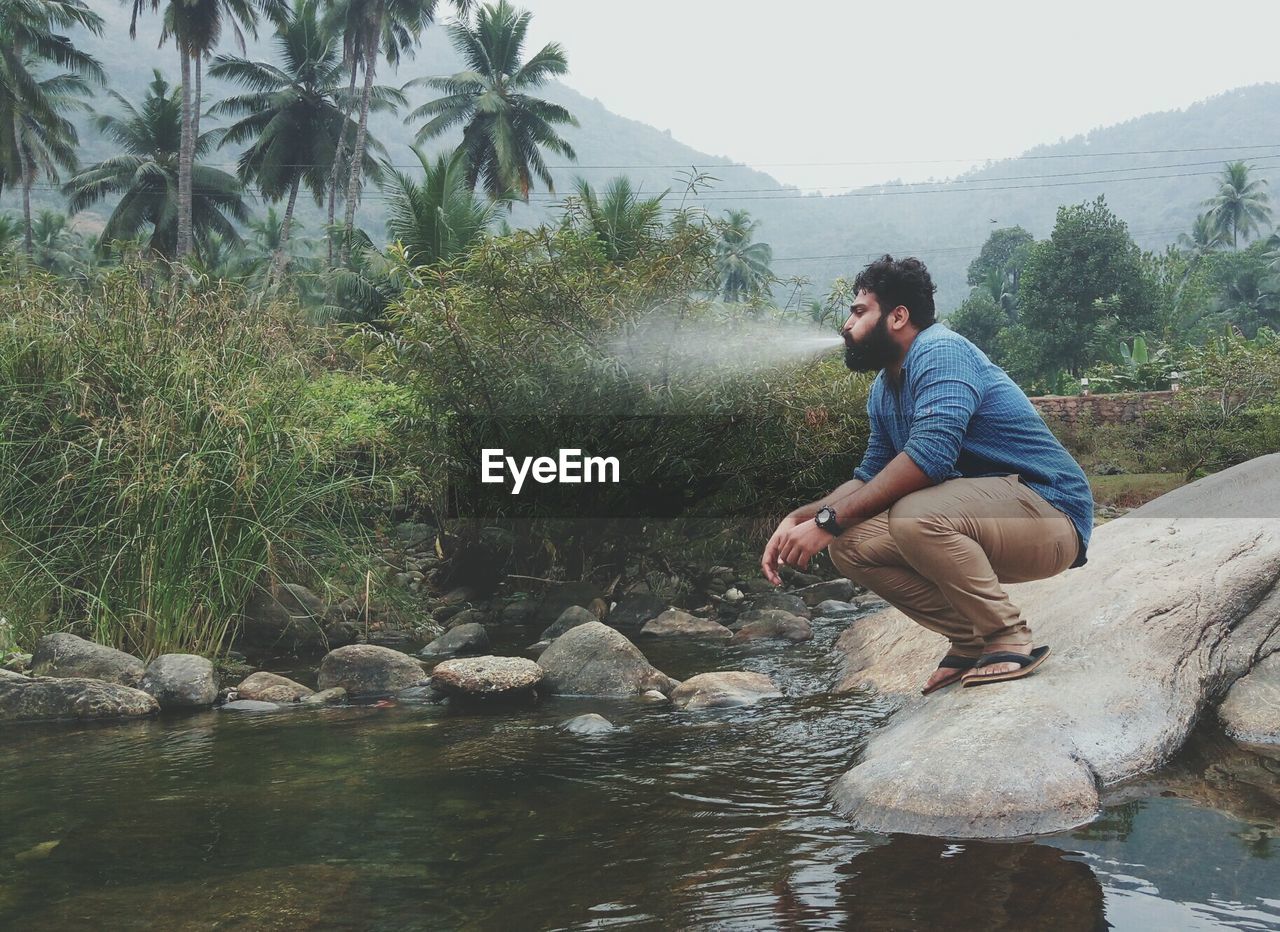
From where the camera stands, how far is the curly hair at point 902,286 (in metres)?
4.04

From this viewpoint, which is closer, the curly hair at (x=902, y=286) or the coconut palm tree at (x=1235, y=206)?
the curly hair at (x=902, y=286)

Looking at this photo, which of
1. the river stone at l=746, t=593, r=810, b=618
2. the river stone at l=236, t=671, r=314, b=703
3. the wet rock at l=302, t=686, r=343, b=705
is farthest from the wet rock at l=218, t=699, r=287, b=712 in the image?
the river stone at l=746, t=593, r=810, b=618

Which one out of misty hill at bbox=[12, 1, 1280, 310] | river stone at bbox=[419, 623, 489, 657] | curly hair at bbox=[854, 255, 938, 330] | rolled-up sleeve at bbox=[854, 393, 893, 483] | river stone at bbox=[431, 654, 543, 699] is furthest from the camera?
misty hill at bbox=[12, 1, 1280, 310]

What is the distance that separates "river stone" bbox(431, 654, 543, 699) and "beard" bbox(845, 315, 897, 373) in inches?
131

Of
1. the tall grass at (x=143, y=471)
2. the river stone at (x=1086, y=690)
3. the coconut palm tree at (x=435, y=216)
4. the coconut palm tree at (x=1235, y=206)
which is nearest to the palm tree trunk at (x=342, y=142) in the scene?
the coconut palm tree at (x=435, y=216)

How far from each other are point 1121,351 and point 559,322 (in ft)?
96.3

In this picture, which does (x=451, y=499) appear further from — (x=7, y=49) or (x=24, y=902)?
(x=7, y=49)

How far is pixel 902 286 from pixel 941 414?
0.56 m

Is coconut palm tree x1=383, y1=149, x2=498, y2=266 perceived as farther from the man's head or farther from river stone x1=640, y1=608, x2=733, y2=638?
the man's head

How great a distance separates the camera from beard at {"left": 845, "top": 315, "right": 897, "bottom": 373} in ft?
13.4

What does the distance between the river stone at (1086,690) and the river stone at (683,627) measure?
2.77m

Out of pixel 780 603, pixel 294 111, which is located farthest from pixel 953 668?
pixel 294 111

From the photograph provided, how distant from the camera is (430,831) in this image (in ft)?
13.0

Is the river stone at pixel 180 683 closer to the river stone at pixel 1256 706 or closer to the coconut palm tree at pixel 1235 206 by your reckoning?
the river stone at pixel 1256 706
